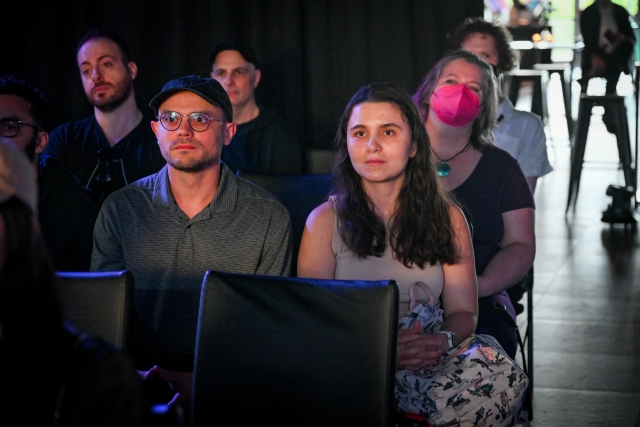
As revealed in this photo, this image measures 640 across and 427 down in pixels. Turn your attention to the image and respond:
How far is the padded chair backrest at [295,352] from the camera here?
1.85m

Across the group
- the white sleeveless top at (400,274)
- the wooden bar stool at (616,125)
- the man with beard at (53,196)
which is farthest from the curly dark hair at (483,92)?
the wooden bar stool at (616,125)

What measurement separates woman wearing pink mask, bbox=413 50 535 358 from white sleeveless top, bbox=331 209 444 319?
37cm

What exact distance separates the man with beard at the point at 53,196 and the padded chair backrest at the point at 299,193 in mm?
619

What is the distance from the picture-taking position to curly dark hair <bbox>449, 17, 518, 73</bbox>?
3922 mm

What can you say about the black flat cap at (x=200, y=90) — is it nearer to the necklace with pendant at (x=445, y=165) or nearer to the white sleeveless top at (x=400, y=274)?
the white sleeveless top at (x=400, y=274)

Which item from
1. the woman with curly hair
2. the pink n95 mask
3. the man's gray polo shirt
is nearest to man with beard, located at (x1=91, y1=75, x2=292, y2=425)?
the man's gray polo shirt

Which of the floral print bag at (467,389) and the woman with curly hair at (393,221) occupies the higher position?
the woman with curly hair at (393,221)

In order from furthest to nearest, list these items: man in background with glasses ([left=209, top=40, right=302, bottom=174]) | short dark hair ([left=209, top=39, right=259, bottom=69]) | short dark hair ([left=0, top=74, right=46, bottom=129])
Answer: short dark hair ([left=209, top=39, right=259, bottom=69]), man in background with glasses ([left=209, top=40, right=302, bottom=174]), short dark hair ([left=0, top=74, right=46, bottom=129])

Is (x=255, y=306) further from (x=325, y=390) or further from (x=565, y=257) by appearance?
(x=565, y=257)

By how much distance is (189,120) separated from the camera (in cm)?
263

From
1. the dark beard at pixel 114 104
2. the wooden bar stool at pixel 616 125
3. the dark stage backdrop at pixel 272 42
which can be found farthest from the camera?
the wooden bar stool at pixel 616 125

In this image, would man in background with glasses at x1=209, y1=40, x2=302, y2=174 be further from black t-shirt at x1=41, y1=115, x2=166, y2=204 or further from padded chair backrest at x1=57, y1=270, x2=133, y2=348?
padded chair backrest at x1=57, y1=270, x2=133, y2=348

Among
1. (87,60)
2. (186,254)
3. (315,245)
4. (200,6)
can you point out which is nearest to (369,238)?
(315,245)

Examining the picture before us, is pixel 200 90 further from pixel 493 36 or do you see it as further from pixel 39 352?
pixel 493 36
